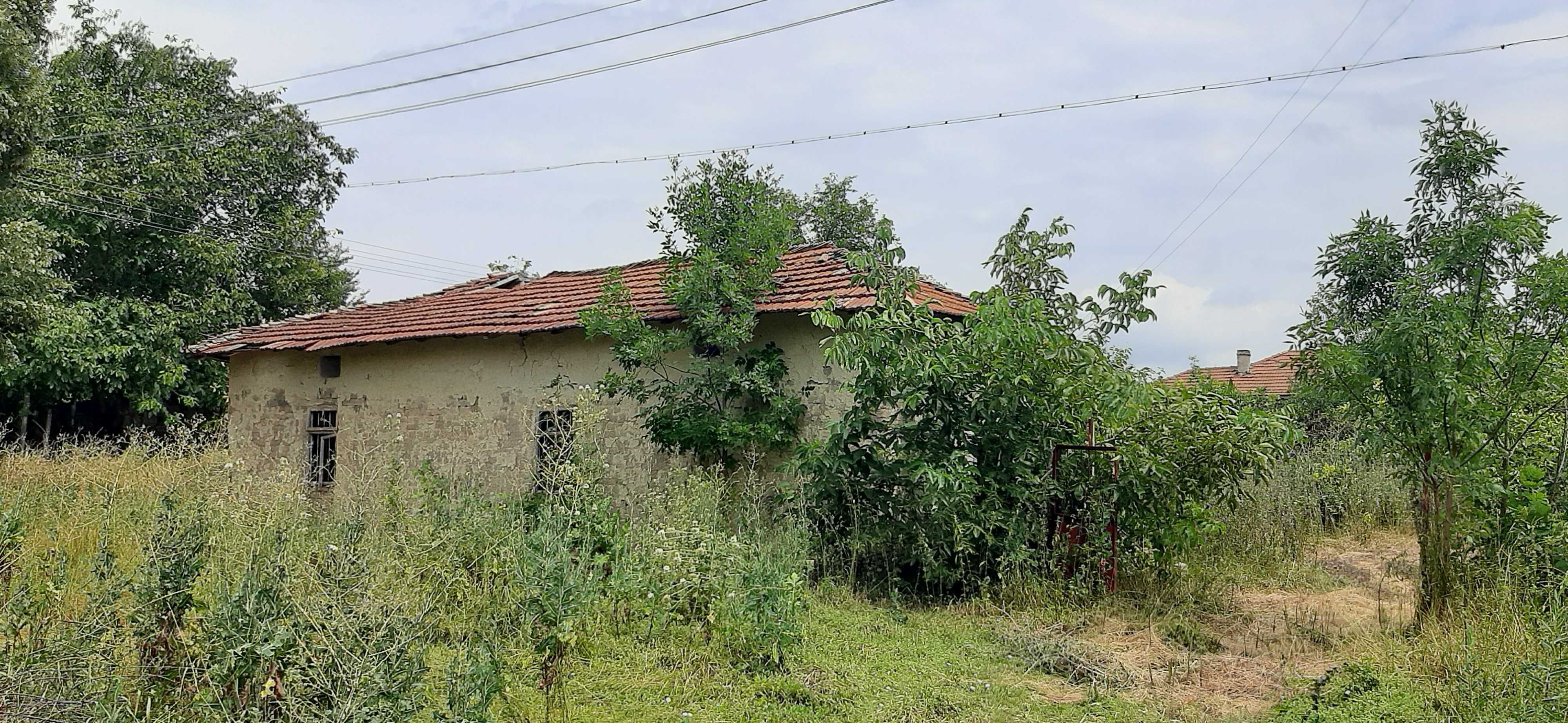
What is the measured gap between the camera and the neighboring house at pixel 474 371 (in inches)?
410

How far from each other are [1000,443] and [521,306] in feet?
22.8

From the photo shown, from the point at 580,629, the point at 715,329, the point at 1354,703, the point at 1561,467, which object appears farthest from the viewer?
the point at 715,329

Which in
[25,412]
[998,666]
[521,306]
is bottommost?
[998,666]

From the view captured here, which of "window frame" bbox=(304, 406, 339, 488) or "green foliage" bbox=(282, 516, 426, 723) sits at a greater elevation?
"window frame" bbox=(304, 406, 339, 488)

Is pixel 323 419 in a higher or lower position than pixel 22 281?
lower

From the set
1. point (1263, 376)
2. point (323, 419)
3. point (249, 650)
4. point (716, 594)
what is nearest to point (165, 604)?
point (249, 650)

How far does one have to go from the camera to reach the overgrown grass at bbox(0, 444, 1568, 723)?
3551 millimetres

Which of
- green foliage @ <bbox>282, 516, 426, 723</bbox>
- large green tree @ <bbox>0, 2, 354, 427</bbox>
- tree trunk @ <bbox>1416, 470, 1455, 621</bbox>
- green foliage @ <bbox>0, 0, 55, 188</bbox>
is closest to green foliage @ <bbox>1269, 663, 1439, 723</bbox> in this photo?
tree trunk @ <bbox>1416, 470, 1455, 621</bbox>

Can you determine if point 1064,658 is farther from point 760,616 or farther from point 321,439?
point 321,439

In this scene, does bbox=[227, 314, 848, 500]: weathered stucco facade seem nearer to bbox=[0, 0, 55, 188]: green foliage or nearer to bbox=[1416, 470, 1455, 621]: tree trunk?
bbox=[0, 0, 55, 188]: green foliage

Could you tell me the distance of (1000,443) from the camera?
27.1 ft

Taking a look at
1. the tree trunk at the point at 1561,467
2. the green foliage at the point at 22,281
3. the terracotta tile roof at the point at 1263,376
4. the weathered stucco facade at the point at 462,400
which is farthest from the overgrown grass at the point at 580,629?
the terracotta tile roof at the point at 1263,376

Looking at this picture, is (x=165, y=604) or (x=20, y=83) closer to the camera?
(x=165, y=604)

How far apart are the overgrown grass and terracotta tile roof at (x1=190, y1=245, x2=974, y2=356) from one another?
103 inches
